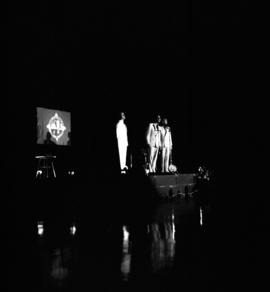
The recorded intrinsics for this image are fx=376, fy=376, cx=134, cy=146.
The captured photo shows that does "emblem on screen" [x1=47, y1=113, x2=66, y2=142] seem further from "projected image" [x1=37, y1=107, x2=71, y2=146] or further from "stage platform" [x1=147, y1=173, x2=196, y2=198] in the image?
"stage platform" [x1=147, y1=173, x2=196, y2=198]

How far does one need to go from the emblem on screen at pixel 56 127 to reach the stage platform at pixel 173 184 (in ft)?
9.82

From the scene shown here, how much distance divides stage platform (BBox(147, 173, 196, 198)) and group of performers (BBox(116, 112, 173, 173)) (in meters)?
0.60

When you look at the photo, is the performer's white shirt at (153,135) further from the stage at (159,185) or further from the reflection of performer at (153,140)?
the stage at (159,185)

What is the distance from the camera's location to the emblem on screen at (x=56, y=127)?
951 centimetres

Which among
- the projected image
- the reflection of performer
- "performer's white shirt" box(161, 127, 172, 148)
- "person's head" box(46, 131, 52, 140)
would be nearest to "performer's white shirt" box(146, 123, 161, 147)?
the reflection of performer

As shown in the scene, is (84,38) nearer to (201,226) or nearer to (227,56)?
(227,56)

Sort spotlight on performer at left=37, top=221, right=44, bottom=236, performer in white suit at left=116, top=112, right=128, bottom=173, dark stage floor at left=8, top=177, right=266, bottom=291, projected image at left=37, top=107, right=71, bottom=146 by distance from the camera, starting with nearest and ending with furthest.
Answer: dark stage floor at left=8, top=177, right=266, bottom=291, spotlight on performer at left=37, top=221, right=44, bottom=236, performer in white suit at left=116, top=112, right=128, bottom=173, projected image at left=37, top=107, right=71, bottom=146

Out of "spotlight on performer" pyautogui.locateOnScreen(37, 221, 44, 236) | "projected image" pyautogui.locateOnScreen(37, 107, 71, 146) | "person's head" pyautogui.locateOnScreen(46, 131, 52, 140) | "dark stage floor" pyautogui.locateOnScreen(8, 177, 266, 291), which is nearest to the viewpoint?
"dark stage floor" pyautogui.locateOnScreen(8, 177, 266, 291)

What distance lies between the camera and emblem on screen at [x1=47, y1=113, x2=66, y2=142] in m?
9.51

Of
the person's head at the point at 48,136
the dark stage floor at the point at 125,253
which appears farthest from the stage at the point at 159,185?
the person's head at the point at 48,136

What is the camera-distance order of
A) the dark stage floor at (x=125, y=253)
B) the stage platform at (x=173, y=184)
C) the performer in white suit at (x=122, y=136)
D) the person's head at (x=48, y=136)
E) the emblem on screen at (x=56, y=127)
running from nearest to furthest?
the dark stage floor at (x=125, y=253) → the stage platform at (x=173, y=184) → the performer in white suit at (x=122, y=136) → the person's head at (x=48, y=136) → the emblem on screen at (x=56, y=127)

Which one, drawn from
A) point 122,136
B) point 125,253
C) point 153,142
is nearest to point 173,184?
point 153,142

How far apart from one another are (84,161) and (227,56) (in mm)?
5150

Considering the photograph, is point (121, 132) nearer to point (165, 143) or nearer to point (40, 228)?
point (165, 143)
